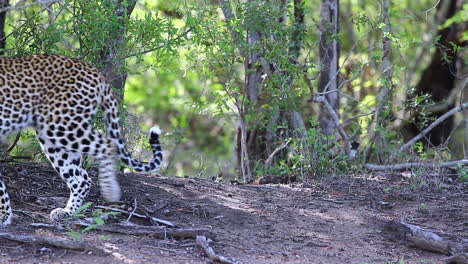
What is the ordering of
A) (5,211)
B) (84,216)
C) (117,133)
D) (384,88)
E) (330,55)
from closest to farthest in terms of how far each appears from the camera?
(5,211) → (84,216) → (117,133) → (384,88) → (330,55)

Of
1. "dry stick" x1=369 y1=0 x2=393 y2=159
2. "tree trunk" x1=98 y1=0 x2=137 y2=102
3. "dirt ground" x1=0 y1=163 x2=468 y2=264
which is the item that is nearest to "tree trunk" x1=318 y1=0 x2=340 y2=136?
"dry stick" x1=369 y1=0 x2=393 y2=159

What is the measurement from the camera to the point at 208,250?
6.75 m

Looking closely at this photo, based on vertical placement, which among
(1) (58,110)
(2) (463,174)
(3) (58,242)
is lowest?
(3) (58,242)

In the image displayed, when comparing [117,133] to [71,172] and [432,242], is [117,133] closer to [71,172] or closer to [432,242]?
[71,172]

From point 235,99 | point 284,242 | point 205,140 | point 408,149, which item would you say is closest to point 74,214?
point 284,242

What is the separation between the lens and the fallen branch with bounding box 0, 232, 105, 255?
645cm

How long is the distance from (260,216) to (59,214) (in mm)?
2109

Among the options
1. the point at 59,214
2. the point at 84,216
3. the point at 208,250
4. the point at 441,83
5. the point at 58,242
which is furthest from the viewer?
the point at 441,83

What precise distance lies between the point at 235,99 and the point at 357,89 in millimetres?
5443

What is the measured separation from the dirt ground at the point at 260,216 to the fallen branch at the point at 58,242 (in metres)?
0.04

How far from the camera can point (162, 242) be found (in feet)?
22.8

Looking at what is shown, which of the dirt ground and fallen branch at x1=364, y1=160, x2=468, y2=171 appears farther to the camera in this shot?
fallen branch at x1=364, y1=160, x2=468, y2=171

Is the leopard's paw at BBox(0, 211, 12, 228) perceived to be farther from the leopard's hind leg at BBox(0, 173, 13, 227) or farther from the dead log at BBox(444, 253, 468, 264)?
the dead log at BBox(444, 253, 468, 264)

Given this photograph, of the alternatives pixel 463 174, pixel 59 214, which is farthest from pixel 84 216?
pixel 463 174
